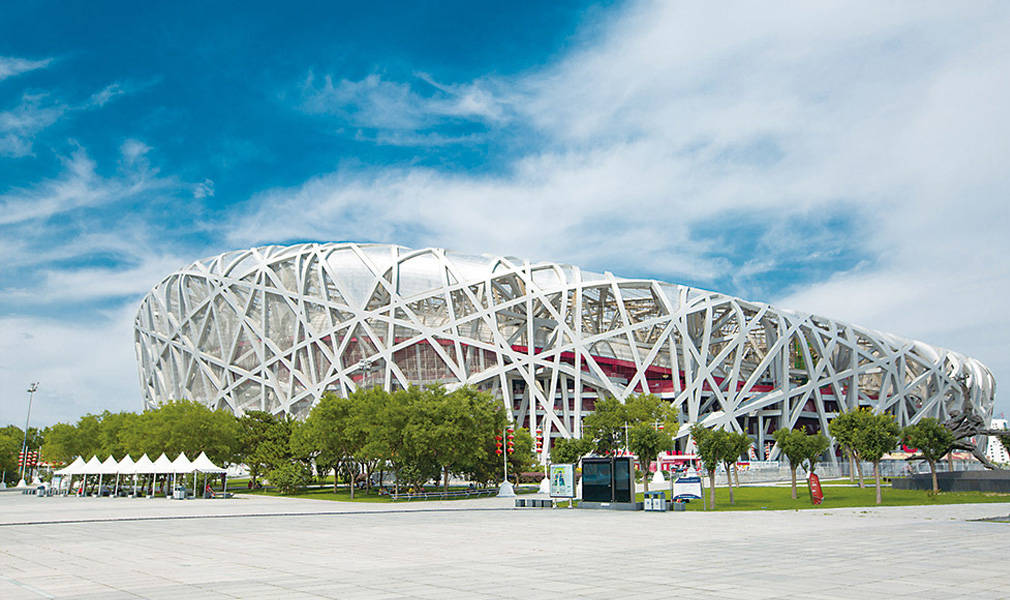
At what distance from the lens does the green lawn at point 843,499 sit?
31969 millimetres

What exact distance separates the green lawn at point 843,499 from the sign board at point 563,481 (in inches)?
210

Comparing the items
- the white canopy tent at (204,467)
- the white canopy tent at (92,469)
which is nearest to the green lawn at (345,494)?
the white canopy tent at (204,467)

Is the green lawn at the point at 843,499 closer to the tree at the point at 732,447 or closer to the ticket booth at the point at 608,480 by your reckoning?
the tree at the point at 732,447

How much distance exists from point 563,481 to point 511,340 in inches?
1370

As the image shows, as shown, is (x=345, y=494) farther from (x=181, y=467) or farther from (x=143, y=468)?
(x=143, y=468)

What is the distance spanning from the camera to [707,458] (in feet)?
109

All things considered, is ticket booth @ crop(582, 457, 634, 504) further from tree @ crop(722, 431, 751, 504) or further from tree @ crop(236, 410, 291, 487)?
tree @ crop(236, 410, 291, 487)

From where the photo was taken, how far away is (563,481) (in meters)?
37.2

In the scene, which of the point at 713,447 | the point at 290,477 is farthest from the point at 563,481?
the point at 290,477

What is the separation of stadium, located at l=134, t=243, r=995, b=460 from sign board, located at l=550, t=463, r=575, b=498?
28754 millimetres

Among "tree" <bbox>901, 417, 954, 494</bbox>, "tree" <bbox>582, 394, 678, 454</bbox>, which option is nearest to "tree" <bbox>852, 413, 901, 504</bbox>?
Answer: "tree" <bbox>901, 417, 954, 494</bbox>

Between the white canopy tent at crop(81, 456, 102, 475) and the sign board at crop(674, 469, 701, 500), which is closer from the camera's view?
the sign board at crop(674, 469, 701, 500)

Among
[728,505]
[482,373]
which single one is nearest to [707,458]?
[728,505]

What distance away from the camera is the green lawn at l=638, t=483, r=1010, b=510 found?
105 feet
